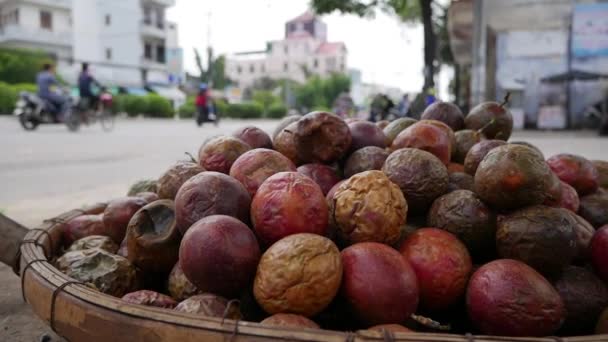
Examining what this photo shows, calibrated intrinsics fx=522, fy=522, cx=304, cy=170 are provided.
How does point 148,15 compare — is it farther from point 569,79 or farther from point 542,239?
point 542,239

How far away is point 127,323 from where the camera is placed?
1.25 m

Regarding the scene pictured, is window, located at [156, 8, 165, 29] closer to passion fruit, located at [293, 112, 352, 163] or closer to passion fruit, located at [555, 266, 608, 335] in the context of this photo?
passion fruit, located at [293, 112, 352, 163]

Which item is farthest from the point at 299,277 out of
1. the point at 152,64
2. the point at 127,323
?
the point at 152,64

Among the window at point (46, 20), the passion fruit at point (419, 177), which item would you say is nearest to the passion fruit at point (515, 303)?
→ the passion fruit at point (419, 177)

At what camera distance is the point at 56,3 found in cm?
4241

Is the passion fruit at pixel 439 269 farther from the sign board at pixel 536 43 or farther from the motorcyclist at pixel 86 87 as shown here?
the sign board at pixel 536 43

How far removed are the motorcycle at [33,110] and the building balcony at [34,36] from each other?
2980 cm

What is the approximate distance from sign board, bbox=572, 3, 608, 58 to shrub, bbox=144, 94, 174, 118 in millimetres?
22897

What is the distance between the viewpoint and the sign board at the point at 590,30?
14836mm

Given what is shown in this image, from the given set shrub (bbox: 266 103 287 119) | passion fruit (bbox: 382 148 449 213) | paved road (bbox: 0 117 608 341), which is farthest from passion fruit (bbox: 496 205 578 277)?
shrub (bbox: 266 103 287 119)

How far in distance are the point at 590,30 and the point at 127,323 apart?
55.3 ft

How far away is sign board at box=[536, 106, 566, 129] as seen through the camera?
1594 cm

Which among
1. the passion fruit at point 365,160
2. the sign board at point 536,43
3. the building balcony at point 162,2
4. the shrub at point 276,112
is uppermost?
the building balcony at point 162,2

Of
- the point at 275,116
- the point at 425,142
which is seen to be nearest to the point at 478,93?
the point at 425,142
